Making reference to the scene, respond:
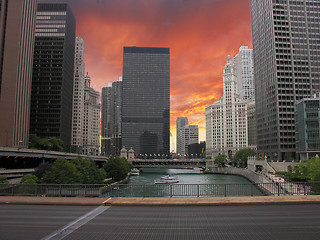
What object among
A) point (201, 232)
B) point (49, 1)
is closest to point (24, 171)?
point (201, 232)

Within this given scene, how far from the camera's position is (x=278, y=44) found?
139m

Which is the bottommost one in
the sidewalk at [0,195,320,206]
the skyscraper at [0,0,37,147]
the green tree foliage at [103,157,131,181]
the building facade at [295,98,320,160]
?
the green tree foliage at [103,157,131,181]

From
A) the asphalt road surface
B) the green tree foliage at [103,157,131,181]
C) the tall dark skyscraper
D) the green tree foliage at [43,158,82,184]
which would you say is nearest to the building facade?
the green tree foliage at [103,157,131,181]

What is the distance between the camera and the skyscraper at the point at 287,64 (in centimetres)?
13462

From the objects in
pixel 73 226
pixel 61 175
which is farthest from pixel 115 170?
pixel 73 226

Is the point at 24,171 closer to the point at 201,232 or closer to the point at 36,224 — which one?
the point at 36,224

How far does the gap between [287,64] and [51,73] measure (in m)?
141

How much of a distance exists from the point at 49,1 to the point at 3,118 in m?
113

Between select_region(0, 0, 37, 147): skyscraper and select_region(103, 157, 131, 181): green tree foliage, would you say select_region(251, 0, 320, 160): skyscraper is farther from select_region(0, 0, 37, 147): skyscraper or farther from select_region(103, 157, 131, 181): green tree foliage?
select_region(0, 0, 37, 147): skyscraper

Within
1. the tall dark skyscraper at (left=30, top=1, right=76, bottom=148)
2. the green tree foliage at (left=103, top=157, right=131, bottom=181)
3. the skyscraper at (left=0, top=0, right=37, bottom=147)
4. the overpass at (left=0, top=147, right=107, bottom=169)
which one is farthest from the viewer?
the tall dark skyscraper at (left=30, top=1, right=76, bottom=148)

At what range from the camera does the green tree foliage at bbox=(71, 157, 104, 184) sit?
69.7 meters

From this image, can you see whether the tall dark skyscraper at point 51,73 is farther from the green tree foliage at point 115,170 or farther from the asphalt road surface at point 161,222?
the asphalt road surface at point 161,222

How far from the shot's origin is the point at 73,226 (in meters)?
16.6

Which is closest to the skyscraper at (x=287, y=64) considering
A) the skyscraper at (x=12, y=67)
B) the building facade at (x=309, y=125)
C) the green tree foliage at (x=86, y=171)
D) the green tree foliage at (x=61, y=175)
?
the building facade at (x=309, y=125)
